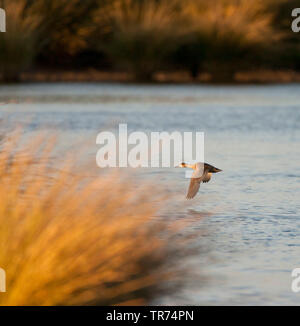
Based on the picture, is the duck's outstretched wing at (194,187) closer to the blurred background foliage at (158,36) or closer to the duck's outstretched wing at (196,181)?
the duck's outstretched wing at (196,181)

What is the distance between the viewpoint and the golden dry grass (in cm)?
496

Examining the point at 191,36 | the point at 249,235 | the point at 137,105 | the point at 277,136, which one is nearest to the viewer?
the point at 249,235

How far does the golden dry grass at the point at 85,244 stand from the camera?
496 centimetres

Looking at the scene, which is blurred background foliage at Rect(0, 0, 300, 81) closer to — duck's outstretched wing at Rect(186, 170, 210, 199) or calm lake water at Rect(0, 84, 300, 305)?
calm lake water at Rect(0, 84, 300, 305)

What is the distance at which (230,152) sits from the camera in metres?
12.5

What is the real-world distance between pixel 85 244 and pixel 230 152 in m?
7.57

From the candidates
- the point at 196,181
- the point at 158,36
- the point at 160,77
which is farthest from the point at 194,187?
the point at 160,77

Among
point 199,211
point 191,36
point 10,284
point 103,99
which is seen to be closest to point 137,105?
point 103,99

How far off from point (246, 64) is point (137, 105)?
9.96 meters

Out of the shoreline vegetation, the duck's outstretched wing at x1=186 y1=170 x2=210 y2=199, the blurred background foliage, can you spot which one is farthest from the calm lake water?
the blurred background foliage

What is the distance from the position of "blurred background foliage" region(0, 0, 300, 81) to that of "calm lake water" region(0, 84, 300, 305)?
7.57 ft
